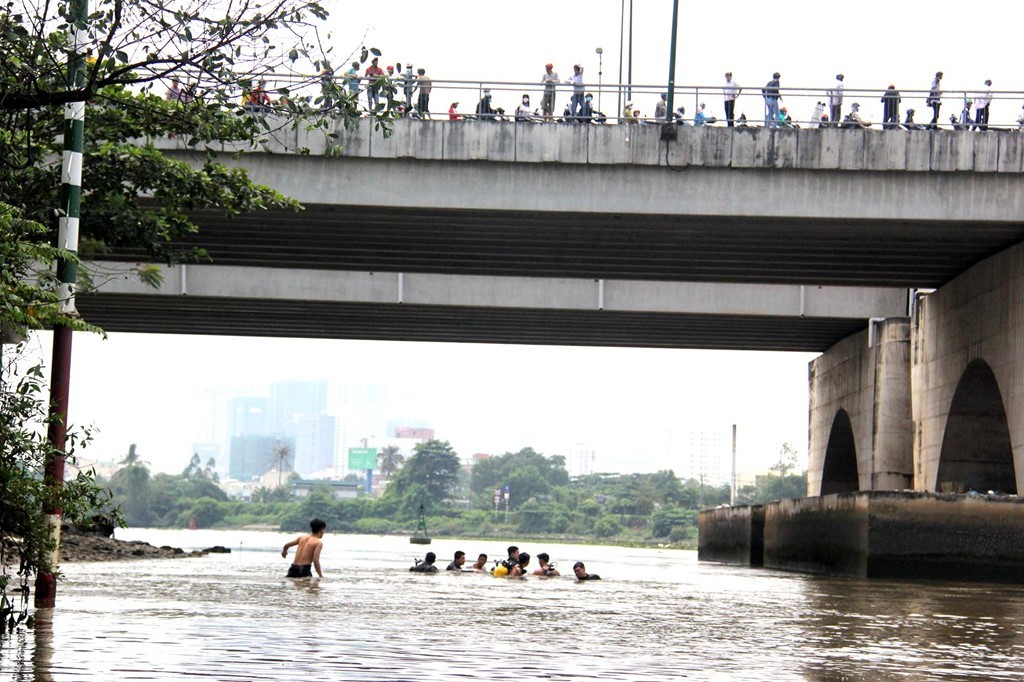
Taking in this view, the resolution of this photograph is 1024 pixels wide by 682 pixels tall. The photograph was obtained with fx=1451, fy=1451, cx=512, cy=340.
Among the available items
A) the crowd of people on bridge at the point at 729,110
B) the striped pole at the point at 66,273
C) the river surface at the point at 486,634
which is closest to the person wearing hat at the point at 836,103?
the crowd of people on bridge at the point at 729,110

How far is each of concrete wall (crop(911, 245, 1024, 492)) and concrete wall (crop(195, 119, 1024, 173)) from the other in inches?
128

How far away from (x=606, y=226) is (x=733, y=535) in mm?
22072

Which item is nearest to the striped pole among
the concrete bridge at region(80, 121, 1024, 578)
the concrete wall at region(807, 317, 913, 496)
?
the concrete bridge at region(80, 121, 1024, 578)

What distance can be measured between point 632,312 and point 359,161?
43.1 ft

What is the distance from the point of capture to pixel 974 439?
40.2m

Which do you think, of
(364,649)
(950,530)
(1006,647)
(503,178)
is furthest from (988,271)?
(364,649)

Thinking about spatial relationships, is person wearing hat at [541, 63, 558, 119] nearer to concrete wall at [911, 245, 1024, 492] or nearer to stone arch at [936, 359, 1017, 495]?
concrete wall at [911, 245, 1024, 492]

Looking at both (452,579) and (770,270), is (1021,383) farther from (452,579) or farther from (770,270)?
(452,579)

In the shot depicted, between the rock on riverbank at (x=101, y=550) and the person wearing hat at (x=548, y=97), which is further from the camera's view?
the person wearing hat at (x=548, y=97)

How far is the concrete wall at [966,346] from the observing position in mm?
34250

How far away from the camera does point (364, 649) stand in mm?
10945

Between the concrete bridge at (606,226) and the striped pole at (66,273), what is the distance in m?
13.9

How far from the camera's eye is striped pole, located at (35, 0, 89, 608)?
1228cm

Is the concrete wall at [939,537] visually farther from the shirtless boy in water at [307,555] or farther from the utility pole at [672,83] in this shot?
the shirtless boy in water at [307,555]
